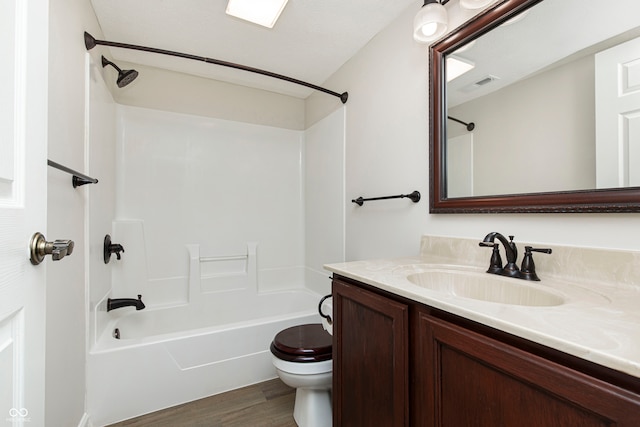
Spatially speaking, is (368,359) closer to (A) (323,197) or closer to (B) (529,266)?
(B) (529,266)

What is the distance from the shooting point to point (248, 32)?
1.78 meters

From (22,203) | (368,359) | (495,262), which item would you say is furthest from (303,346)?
(22,203)

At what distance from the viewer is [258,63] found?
7.07ft

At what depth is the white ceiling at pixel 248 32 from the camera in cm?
155

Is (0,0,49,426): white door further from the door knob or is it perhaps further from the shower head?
the shower head

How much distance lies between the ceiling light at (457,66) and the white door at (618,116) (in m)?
0.47

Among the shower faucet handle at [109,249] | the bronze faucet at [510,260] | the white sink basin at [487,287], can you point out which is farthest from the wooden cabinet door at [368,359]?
the shower faucet handle at [109,249]

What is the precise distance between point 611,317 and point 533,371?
234mm

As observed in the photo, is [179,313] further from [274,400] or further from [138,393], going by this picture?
[274,400]

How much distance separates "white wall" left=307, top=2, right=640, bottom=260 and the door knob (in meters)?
1.38

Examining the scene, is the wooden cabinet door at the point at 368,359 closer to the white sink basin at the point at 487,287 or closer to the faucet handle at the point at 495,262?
the white sink basin at the point at 487,287

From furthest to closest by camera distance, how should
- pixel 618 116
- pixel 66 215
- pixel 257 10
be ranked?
pixel 257 10 → pixel 66 215 → pixel 618 116

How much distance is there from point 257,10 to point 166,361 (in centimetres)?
209

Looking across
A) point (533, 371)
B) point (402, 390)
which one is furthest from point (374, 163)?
point (533, 371)
